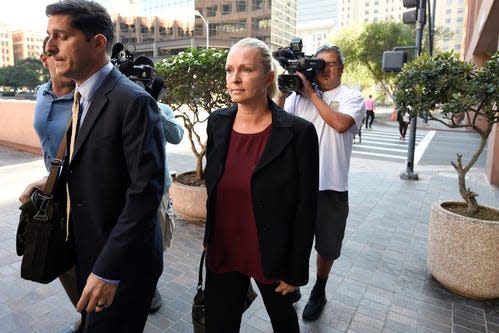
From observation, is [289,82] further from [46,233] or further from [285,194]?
[46,233]

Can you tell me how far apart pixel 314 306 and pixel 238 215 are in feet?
5.04

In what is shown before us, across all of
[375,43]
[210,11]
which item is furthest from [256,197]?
[210,11]

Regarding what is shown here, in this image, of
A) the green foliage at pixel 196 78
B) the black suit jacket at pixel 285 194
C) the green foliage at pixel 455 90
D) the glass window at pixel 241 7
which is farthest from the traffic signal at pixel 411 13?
the glass window at pixel 241 7

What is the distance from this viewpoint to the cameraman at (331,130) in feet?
8.74

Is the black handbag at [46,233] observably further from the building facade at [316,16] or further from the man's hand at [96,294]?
the building facade at [316,16]

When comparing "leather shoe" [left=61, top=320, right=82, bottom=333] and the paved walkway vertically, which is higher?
"leather shoe" [left=61, top=320, right=82, bottom=333]

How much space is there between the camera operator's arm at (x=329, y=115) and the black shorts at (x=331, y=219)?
0.50 metres

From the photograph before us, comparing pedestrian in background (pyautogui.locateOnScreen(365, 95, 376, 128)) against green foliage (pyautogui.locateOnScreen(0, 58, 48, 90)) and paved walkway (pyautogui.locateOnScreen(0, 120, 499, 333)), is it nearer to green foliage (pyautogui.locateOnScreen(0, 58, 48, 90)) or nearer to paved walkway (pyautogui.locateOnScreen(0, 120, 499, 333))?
paved walkway (pyautogui.locateOnScreen(0, 120, 499, 333))

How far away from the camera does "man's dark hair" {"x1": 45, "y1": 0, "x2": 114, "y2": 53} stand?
60.6 inches

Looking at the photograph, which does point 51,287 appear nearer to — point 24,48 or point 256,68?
point 256,68

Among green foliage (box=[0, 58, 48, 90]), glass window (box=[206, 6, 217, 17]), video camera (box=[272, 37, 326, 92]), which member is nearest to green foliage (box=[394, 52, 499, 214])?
video camera (box=[272, 37, 326, 92])

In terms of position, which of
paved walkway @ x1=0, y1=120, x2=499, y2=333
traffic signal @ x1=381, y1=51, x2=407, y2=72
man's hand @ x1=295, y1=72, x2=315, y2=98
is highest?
traffic signal @ x1=381, y1=51, x2=407, y2=72

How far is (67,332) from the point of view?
2684 mm

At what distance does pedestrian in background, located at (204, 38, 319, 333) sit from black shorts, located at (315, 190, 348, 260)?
916mm
